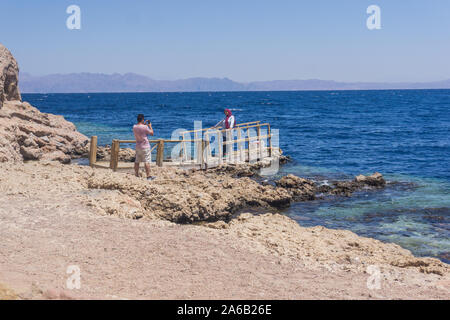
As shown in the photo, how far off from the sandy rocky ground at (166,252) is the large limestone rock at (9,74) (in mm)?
14309

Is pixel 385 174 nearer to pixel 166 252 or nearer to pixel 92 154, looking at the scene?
pixel 92 154

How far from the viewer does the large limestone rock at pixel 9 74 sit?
23781 mm

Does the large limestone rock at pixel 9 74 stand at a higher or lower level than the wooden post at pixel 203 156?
higher

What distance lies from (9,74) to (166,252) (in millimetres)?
21052

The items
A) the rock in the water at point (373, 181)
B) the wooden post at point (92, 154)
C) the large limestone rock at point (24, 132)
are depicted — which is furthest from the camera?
the large limestone rock at point (24, 132)

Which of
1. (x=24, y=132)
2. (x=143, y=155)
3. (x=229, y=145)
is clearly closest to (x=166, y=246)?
(x=143, y=155)

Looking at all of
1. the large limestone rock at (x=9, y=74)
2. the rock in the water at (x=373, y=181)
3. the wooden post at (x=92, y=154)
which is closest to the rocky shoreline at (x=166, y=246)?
the wooden post at (x=92, y=154)

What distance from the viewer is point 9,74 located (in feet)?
80.5

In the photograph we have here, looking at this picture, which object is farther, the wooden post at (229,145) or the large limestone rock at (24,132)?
the wooden post at (229,145)

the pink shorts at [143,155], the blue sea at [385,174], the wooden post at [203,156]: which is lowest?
the blue sea at [385,174]

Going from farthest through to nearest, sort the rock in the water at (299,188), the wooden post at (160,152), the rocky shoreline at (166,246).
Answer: the wooden post at (160,152) < the rock in the water at (299,188) < the rocky shoreline at (166,246)

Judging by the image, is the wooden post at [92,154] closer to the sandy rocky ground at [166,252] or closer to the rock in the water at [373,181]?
the sandy rocky ground at [166,252]

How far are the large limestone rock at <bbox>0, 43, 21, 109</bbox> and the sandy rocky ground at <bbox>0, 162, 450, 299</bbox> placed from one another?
46.9 ft
